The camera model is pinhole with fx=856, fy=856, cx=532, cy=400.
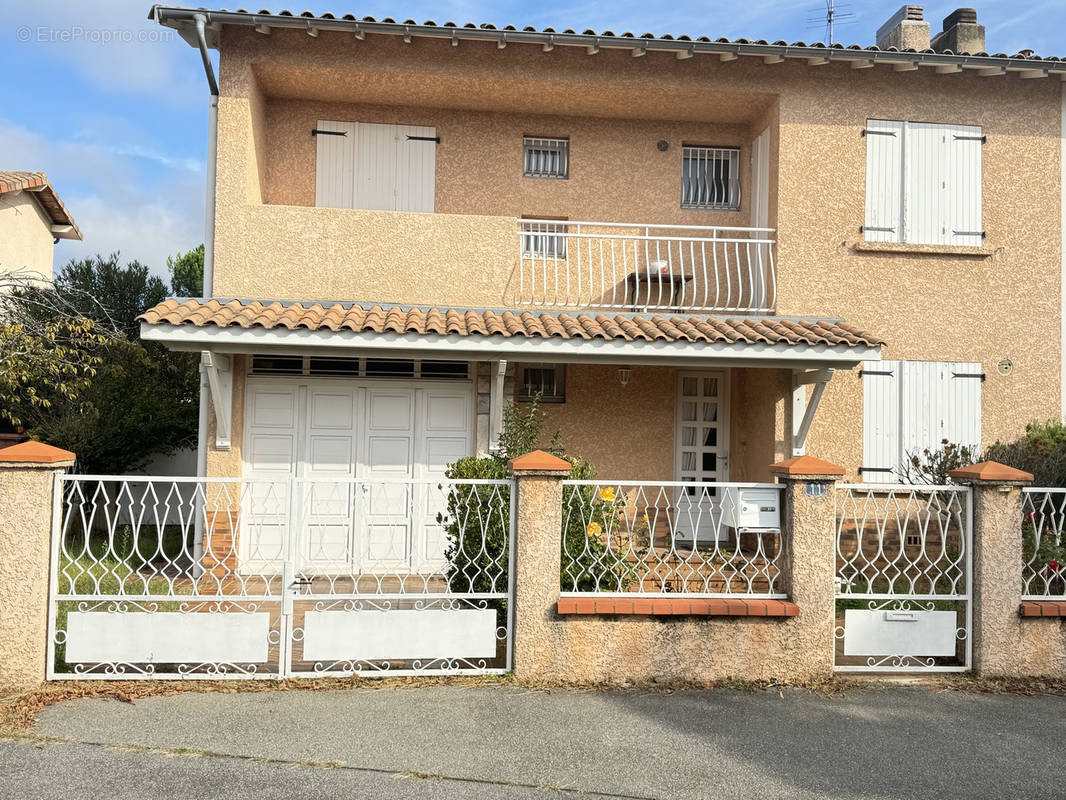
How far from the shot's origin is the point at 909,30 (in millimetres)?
11750

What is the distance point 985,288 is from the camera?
10609 millimetres

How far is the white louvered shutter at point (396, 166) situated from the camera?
11.2 metres

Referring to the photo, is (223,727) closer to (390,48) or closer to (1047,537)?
(1047,537)

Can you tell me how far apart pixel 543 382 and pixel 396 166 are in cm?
345

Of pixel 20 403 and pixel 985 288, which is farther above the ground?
pixel 985 288

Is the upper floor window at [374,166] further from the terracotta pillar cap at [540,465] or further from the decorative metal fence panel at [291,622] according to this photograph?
the terracotta pillar cap at [540,465]

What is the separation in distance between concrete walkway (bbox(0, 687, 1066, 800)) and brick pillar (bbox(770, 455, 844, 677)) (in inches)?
12.5

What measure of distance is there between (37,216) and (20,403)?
580cm

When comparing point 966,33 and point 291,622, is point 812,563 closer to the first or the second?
point 291,622

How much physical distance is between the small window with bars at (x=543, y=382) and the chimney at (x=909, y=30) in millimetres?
6570

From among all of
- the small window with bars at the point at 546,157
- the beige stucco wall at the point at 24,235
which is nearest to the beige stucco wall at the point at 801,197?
the small window with bars at the point at 546,157

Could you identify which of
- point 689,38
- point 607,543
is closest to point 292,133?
point 689,38

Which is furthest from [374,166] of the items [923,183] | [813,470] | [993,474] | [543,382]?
[993,474]

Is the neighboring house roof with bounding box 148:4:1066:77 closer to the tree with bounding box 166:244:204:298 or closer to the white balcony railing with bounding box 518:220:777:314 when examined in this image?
the white balcony railing with bounding box 518:220:777:314
